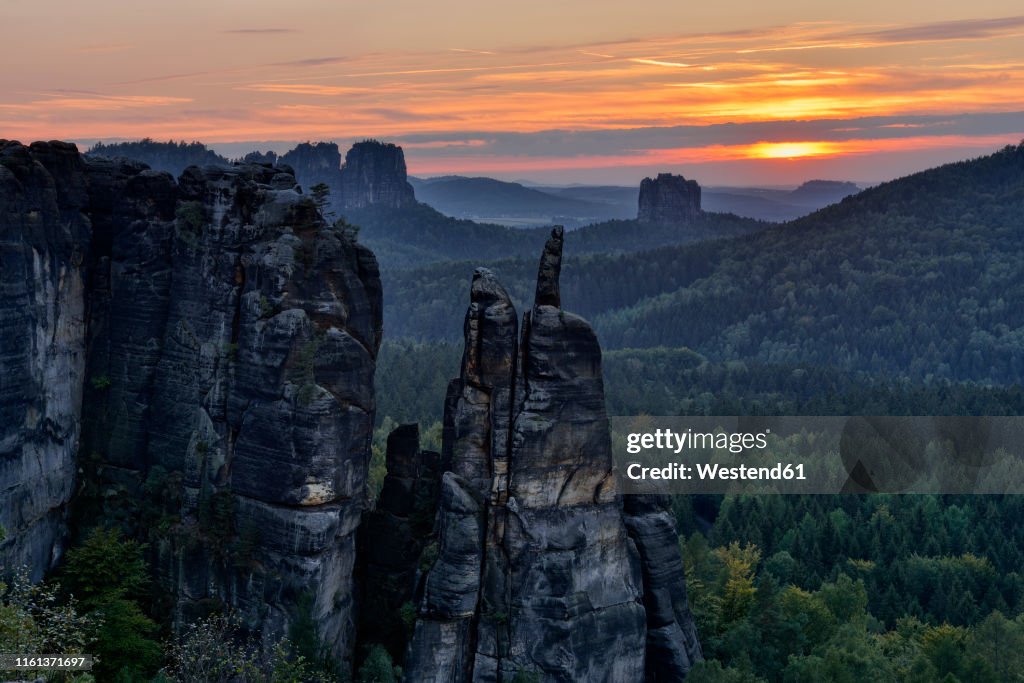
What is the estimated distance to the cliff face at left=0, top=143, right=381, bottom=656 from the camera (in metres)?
57.5

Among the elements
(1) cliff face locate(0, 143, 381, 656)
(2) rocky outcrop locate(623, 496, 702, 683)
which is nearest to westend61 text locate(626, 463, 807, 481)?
(2) rocky outcrop locate(623, 496, 702, 683)

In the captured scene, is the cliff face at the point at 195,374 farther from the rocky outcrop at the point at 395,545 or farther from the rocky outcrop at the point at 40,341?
the rocky outcrop at the point at 395,545

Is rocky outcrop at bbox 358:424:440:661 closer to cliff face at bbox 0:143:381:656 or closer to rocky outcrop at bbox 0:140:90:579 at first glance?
cliff face at bbox 0:143:381:656

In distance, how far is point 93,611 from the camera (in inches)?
2203

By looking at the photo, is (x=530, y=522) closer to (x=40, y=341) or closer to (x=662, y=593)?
(x=662, y=593)

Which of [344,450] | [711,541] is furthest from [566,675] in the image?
[711,541]

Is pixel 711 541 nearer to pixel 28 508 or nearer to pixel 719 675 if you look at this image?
pixel 719 675

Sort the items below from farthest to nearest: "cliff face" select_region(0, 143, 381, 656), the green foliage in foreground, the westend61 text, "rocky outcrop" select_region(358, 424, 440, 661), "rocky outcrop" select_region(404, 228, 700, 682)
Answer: the westend61 text, "rocky outcrop" select_region(358, 424, 440, 661), "rocky outcrop" select_region(404, 228, 700, 682), "cliff face" select_region(0, 143, 381, 656), the green foliage in foreground

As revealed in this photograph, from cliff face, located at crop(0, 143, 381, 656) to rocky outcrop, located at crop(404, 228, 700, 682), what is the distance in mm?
5064

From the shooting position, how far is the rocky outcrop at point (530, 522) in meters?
58.0

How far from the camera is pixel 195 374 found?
200 ft

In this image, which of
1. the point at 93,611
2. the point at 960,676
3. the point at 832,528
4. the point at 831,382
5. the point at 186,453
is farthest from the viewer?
the point at 831,382

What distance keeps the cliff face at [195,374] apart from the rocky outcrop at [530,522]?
5064mm

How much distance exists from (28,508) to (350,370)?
50.8ft
